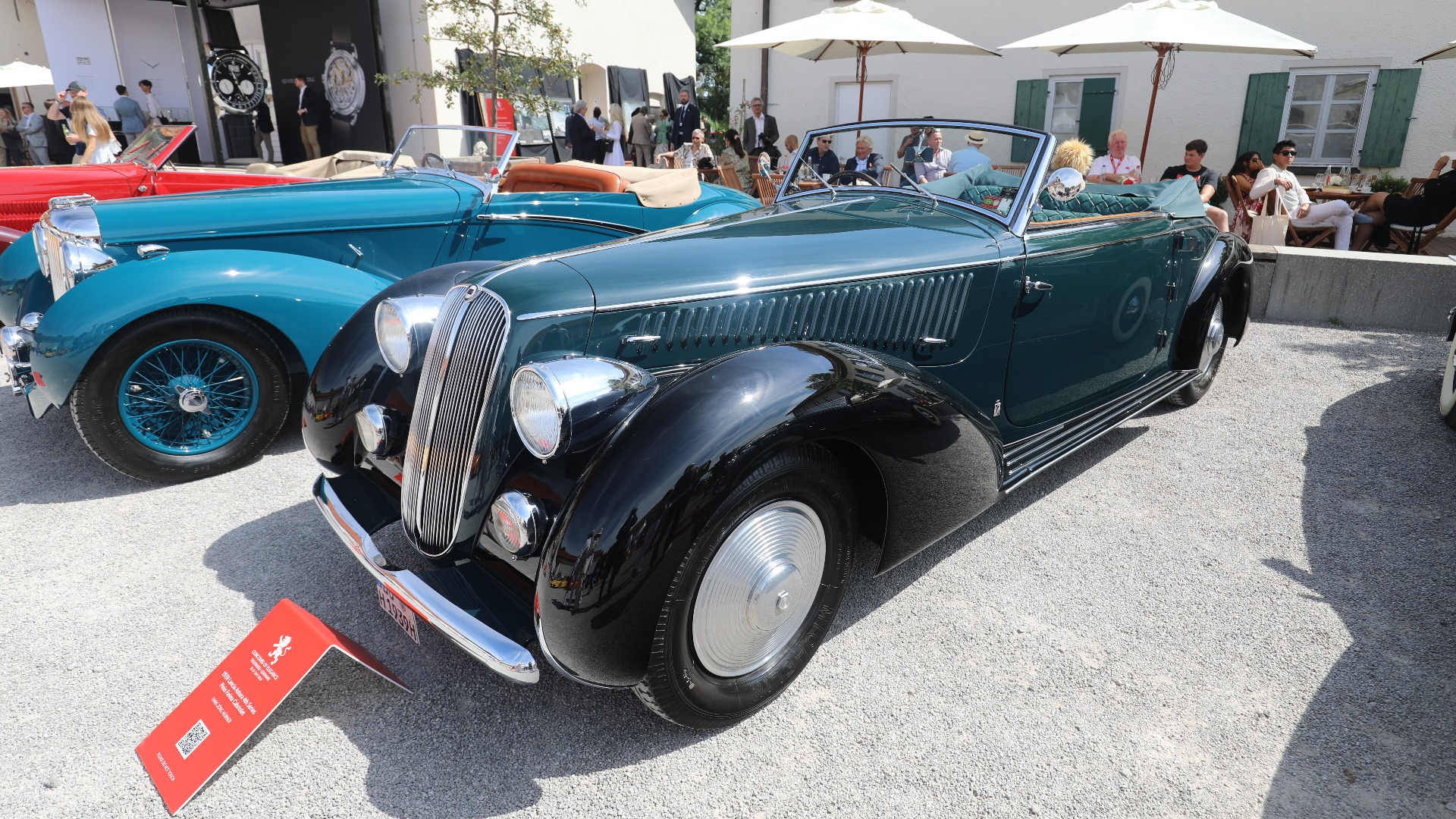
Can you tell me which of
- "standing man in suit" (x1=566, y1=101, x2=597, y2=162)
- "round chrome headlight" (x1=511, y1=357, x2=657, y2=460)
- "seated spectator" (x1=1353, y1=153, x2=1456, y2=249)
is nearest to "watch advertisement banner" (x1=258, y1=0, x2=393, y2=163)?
"standing man in suit" (x1=566, y1=101, x2=597, y2=162)

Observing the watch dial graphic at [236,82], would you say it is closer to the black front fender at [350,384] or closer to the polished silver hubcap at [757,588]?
the black front fender at [350,384]

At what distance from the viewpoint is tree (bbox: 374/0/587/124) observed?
36.7 feet

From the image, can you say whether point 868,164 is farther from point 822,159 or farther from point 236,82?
point 236,82

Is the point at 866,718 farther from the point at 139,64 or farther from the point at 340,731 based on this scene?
the point at 139,64

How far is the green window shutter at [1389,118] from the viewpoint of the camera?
977 centimetres

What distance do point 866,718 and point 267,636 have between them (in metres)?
1.59

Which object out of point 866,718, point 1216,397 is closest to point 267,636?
point 866,718

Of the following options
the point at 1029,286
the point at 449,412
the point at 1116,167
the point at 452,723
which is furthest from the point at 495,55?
the point at 452,723

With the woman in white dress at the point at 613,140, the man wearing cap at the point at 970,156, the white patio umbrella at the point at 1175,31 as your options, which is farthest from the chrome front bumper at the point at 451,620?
the woman in white dress at the point at 613,140

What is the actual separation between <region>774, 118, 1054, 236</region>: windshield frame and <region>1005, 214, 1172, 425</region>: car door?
0.10m

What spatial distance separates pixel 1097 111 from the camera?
1117cm

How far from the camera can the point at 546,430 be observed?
1.90 m

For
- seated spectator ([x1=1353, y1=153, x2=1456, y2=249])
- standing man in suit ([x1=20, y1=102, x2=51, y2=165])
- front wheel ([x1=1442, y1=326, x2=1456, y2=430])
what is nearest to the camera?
front wheel ([x1=1442, y1=326, x2=1456, y2=430])

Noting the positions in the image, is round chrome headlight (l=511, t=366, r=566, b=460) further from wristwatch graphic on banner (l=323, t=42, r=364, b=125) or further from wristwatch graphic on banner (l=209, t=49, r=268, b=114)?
wristwatch graphic on banner (l=209, t=49, r=268, b=114)
